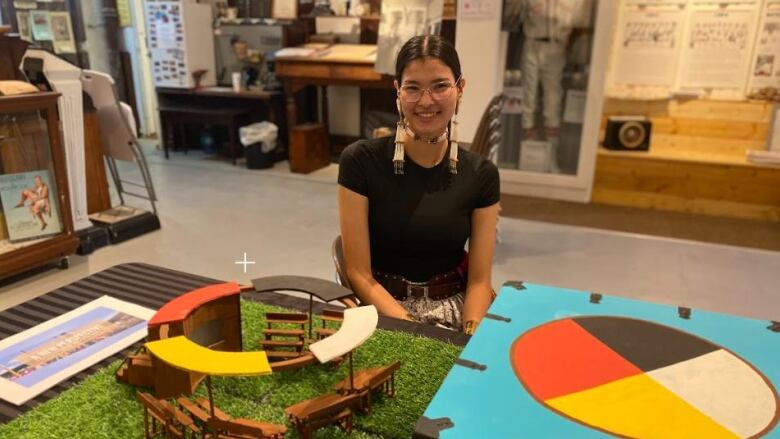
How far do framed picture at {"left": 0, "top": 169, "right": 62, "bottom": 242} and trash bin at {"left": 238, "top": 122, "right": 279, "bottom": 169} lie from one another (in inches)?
104

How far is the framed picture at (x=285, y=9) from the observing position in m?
5.80

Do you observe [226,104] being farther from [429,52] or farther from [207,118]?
[429,52]

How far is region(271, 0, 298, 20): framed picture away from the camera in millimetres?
5797

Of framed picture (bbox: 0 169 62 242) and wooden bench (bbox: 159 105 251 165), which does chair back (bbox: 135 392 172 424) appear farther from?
wooden bench (bbox: 159 105 251 165)

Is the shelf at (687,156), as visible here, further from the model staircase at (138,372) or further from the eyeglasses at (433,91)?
the model staircase at (138,372)

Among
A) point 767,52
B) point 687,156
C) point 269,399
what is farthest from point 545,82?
point 269,399

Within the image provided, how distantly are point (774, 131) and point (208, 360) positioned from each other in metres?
5.01

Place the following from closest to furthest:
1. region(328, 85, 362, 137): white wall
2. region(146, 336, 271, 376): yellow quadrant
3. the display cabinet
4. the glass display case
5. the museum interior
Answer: region(146, 336, 271, 376): yellow quadrant
the museum interior
the display cabinet
the glass display case
region(328, 85, 362, 137): white wall

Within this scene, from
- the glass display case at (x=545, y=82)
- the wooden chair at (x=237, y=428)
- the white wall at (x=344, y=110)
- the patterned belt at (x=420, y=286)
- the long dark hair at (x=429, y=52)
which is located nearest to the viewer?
the wooden chair at (x=237, y=428)

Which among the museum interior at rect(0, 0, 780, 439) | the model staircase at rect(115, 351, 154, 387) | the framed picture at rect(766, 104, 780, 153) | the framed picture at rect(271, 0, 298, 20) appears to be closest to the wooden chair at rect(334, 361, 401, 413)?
the museum interior at rect(0, 0, 780, 439)

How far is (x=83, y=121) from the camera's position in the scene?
3473 mm

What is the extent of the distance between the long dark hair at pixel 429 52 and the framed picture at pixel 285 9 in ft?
15.5

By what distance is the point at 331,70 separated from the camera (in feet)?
17.4

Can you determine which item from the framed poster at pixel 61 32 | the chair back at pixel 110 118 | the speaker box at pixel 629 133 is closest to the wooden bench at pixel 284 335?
the chair back at pixel 110 118
